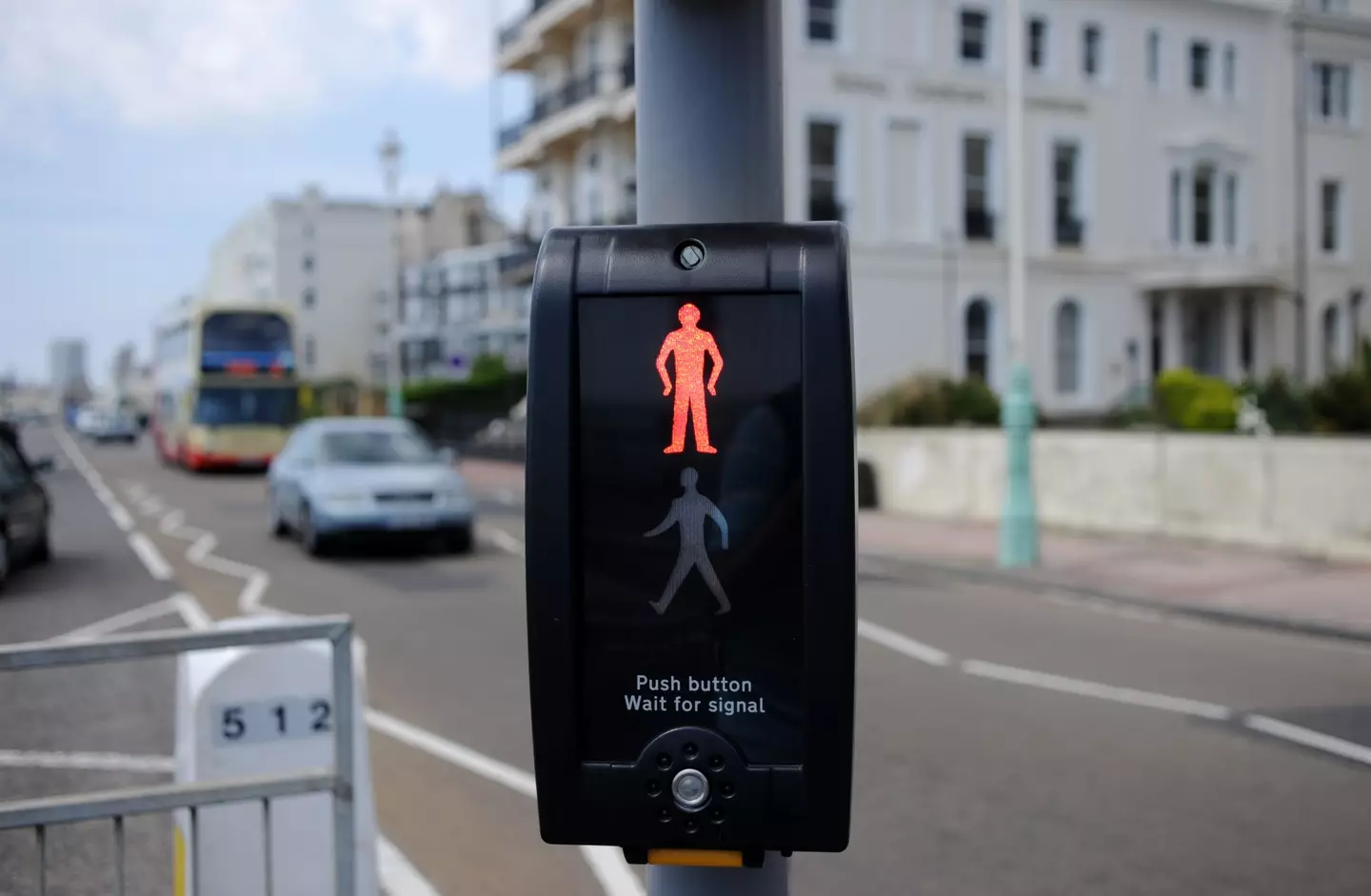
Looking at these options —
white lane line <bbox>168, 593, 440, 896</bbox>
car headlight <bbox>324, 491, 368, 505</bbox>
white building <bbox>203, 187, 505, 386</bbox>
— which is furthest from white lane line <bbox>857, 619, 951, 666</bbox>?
white building <bbox>203, 187, 505, 386</bbox>

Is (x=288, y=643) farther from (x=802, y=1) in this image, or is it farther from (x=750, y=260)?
(x=802, y=1)

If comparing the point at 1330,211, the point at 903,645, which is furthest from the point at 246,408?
the point at 903,645

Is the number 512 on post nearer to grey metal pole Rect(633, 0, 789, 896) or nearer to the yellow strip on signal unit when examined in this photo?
grey metal pole Rect(633, 0, 789, 896)

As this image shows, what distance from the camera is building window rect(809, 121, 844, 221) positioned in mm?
31984

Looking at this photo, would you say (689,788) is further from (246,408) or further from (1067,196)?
(1067,196)

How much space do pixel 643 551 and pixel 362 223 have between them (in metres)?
82.5

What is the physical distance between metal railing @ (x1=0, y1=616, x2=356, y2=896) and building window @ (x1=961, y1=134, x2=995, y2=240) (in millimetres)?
31379

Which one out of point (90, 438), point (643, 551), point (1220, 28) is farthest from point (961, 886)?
point (90, 438)

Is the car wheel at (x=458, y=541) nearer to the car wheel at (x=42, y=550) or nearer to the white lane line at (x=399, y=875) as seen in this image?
the car wheel at (x=42, y=550)

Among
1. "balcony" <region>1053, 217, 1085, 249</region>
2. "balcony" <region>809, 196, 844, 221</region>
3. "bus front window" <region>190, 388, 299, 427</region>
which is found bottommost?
"bus front window" <region>190, 388, 299, 427</region>

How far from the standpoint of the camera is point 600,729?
7.32 ft

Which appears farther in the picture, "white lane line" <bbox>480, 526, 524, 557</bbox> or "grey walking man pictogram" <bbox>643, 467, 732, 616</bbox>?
"white lane line" <bbox>480, 526, 524, 557</bbox>

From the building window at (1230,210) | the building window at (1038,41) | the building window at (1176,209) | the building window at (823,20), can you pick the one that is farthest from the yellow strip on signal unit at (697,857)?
the building window at (1230,210)

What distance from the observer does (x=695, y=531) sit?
2160 mm
